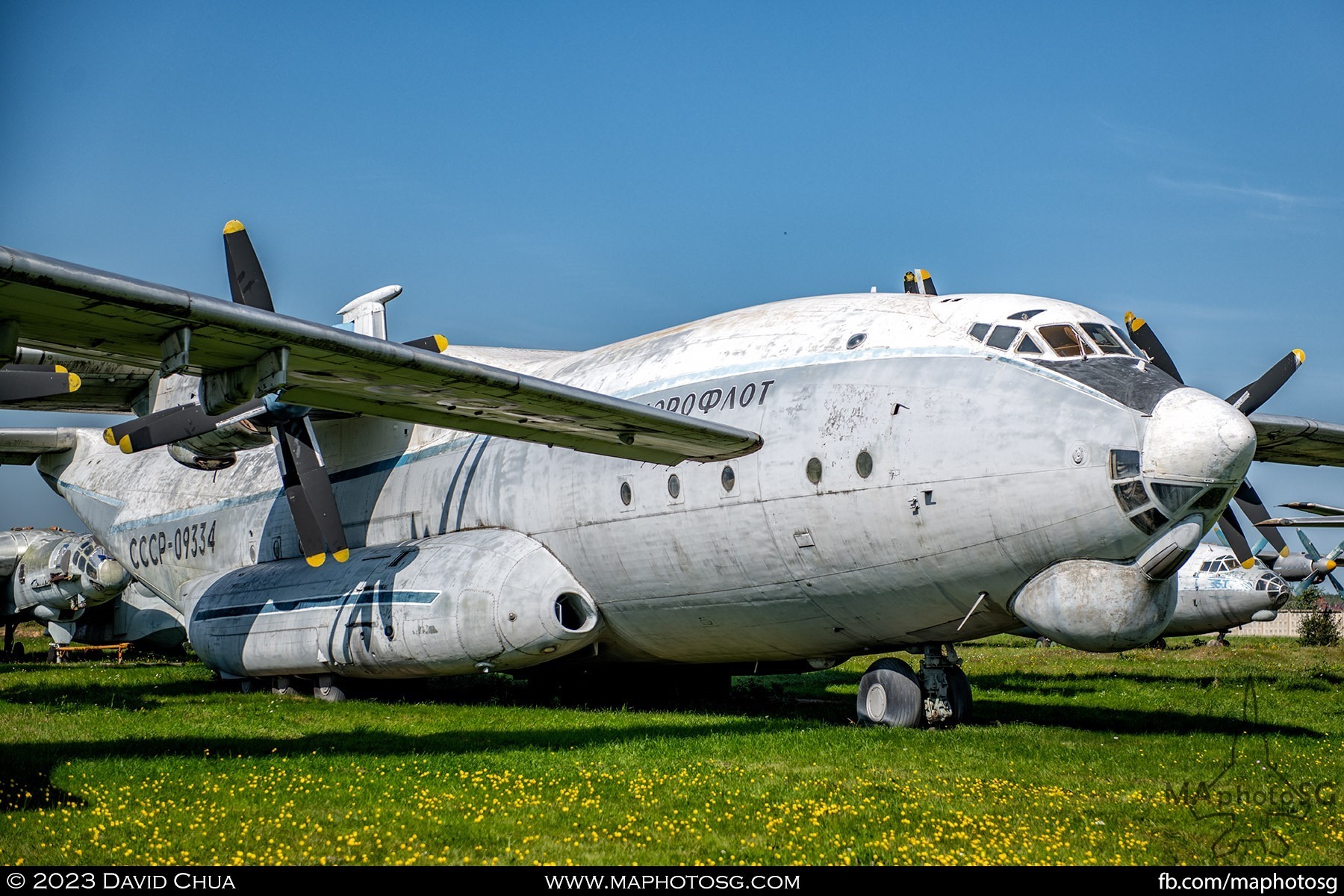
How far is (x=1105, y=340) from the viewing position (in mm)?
13023

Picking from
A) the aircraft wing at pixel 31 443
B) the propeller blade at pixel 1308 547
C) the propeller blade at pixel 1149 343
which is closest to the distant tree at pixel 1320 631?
the propeller blade at pixel 1308 547

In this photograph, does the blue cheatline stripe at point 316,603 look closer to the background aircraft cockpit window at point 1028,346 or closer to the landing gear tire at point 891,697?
the landing gear tire at point 891,697

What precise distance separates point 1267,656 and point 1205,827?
2961cm

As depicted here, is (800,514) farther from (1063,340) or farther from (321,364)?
(321,364)

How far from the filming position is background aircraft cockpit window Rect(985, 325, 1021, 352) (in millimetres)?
12828

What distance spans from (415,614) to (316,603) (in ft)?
8.87

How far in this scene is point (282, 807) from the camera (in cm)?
930

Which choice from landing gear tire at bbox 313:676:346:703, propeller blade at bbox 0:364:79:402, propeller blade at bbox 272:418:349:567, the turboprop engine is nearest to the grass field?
landing gear tire at bbox 313:676:346:703

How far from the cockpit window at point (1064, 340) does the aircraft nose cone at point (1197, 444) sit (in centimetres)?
134

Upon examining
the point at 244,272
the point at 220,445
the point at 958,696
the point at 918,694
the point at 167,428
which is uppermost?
the point at 244,272

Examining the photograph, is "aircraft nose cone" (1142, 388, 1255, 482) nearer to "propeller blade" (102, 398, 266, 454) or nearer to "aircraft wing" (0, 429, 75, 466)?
"propeller blade" (102, 398, 266, 454)

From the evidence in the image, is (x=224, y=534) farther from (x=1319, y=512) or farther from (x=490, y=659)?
(x=1319, y=512)

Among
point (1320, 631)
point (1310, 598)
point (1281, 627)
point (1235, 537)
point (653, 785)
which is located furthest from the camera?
point (1281, 627)

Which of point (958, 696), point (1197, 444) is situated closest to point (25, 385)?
point (958, 696)
